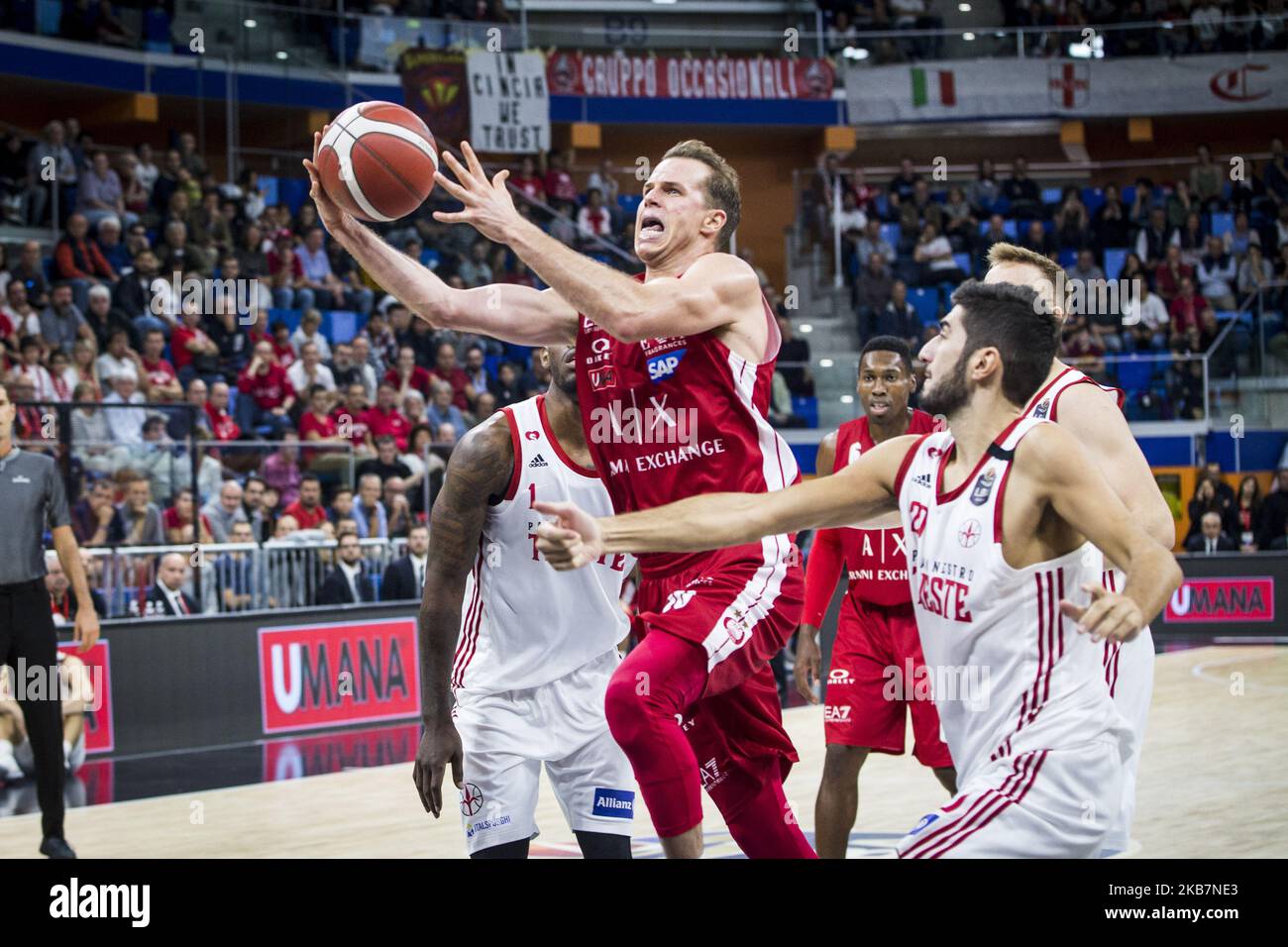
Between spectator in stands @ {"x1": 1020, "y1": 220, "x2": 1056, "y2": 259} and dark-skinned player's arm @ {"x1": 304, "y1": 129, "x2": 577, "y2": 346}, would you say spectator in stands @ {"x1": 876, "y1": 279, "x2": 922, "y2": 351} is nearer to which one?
spectator in stands @ {"x1": 1020, "y1": 220, "x2": 1056, "y2": 259}

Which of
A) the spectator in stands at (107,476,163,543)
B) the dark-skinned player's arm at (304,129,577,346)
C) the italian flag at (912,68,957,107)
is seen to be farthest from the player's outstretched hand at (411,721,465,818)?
the italian flag at (912,68,957,107)

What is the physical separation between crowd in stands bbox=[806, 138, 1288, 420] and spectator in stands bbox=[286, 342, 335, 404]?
26.6ft

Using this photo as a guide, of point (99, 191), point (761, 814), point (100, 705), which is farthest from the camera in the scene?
point (99, 191)

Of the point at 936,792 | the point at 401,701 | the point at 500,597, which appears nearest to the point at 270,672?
the point at 401,701

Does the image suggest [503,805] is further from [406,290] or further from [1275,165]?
[1275,165]

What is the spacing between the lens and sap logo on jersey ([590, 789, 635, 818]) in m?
4.70

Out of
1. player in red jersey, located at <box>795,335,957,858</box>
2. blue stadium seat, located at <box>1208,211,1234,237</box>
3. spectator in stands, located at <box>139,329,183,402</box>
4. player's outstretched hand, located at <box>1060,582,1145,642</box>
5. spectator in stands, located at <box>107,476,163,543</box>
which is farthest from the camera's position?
blue stadium seat, located at <box>1208,211,1234,237</box>

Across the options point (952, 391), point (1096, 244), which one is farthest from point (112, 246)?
point (952, 391)

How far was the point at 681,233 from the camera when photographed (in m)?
4.70

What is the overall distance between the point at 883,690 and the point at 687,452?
7.82 feet

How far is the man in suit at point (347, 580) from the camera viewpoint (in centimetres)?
1227

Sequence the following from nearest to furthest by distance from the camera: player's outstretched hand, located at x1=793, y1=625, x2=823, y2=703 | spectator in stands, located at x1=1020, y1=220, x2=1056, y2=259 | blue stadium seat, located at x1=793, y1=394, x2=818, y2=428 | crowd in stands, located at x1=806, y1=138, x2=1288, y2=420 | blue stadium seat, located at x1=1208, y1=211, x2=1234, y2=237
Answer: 1. player's outstretched hand, located at x1=793, y1=625, x2=823, y2=703
2. blue stadium seat, located at x1=793, y1=394, x2=818, y2=428
3. crowd in stands, located at x1=806, y1=138, x2=1288, y2=420
4. spectator in stands, located at x1=1020, y1=220, x2=1056, y2=259
5. blue stadium seat, located at x1=1208, y1=211, x2=1234, y2=237

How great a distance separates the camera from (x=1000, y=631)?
11.6 ft

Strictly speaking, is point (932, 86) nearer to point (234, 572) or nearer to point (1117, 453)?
point (234, 572)
